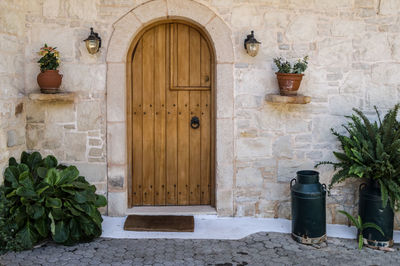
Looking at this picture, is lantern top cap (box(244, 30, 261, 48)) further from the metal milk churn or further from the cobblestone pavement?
the cobblestone pavement

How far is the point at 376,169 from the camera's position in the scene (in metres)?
4.87

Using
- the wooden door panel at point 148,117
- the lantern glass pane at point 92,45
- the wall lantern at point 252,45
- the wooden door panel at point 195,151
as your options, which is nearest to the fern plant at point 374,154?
the wall lantern at point 252,45

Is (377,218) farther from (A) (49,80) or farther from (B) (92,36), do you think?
(A) (49,80)

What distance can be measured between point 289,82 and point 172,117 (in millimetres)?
1488

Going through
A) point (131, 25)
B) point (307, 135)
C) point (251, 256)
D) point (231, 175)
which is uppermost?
point (131, 25)

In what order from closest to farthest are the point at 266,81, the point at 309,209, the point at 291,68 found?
the point at 309,209, the point at 291,68, the point at 266,81

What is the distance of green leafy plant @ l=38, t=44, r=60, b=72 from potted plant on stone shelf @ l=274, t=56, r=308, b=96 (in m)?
2.54

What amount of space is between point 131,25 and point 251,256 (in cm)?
293

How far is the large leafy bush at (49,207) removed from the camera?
4.53 m

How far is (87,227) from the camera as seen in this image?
4707 mm

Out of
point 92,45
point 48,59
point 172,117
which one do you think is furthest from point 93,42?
point 172,117

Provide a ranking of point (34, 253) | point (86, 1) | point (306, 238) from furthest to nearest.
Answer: point (86, 1) → point (306, 238) → point (34, 253)

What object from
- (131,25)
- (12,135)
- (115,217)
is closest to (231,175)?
(115,217)

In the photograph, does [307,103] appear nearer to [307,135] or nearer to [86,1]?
[307,135]
